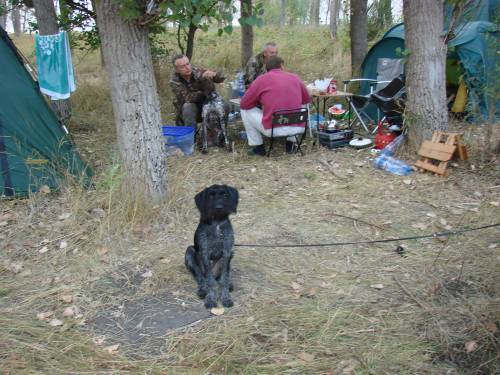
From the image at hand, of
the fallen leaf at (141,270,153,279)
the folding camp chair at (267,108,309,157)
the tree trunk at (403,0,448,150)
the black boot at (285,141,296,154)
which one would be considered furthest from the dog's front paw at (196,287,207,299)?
the tree trunk at (403,0,448,150)

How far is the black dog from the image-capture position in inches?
125

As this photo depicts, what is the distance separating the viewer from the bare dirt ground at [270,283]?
2.83 meters

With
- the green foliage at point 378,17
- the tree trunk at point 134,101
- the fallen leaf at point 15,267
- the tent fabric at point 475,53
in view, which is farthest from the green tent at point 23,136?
the green foliage at point 378,17

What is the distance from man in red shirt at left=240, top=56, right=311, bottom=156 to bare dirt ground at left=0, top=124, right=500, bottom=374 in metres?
1.14

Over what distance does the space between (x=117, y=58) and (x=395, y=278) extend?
314 centimetres

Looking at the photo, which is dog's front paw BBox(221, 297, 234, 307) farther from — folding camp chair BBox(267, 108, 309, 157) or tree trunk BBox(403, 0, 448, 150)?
tree trunk BBox(403, 0, 448, 150)

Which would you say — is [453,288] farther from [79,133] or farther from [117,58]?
[79,133]

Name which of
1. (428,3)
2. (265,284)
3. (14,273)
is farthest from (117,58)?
(428,3)

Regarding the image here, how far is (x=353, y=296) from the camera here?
344 centimetres

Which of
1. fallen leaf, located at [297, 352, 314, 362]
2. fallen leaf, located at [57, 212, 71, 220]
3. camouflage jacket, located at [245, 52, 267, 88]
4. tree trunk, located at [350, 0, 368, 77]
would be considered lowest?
fallen leaf, located at [297, 352, 314, 362]

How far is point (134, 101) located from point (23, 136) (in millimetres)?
1594

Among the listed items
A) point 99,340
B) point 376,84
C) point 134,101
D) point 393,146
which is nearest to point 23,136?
point 134,101

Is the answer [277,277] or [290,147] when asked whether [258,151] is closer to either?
[290,147]

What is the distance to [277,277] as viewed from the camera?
12.2ft
